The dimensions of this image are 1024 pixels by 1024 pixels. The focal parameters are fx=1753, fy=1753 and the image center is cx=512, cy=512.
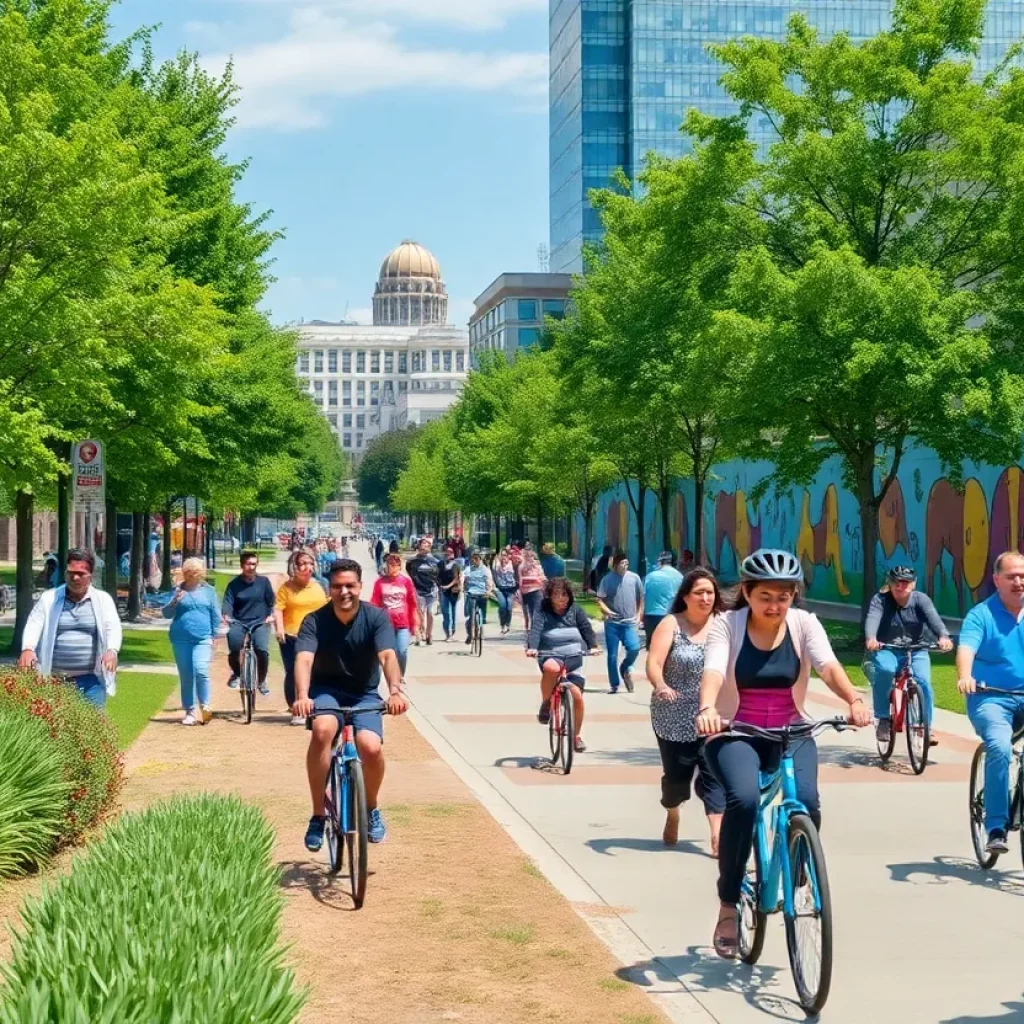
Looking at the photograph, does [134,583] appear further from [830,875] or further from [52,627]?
[830,875]

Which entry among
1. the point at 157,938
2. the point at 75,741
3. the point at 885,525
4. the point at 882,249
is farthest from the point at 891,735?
the point at 885,525

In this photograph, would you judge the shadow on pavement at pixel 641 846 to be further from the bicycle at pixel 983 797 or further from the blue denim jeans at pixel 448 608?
the blue denim jeans at pixel 448 608

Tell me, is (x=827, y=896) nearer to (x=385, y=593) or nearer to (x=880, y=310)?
(x=385, y=593)

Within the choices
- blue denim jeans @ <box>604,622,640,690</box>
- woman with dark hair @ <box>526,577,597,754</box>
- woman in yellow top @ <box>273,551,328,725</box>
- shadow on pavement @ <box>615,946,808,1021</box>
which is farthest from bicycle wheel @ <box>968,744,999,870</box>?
blue denim jeans @ <box>604,622,640,690</box>

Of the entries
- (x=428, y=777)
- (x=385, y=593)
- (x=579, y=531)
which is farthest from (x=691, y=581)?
(x=579, y=531)

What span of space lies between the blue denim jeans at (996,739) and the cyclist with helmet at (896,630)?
406 cm

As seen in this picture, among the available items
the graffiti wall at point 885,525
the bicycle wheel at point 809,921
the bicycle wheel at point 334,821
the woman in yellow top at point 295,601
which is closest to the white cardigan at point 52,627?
the bicycle wheel at point 334,821

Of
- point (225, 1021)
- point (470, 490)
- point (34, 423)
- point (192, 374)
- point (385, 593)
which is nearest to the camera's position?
point (225, 1021)

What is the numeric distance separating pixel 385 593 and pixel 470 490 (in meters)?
50.3

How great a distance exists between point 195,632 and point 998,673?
957cm

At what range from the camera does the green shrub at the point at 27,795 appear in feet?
28.8

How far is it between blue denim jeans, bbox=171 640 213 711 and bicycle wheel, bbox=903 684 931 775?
7.02 metres

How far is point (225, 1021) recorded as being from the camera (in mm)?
4449

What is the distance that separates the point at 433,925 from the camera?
827cm
